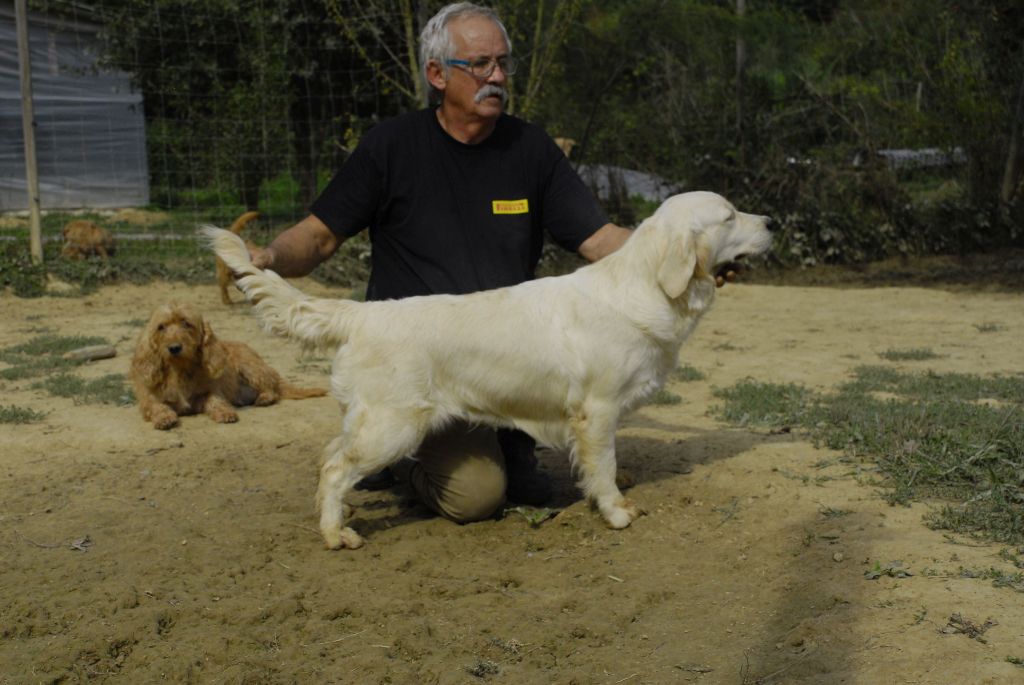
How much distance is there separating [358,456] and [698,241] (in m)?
1.74

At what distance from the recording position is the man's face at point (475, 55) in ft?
16.0

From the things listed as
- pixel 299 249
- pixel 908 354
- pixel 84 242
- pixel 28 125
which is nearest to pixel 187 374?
pixel 299 249

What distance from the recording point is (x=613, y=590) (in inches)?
159

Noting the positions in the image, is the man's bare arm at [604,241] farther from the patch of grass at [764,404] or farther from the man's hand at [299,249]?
the patch of grass at [764,404]

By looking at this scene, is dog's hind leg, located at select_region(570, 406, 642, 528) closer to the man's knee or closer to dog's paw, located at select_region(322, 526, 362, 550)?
the man's knee

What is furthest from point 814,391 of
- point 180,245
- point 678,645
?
point 180,245

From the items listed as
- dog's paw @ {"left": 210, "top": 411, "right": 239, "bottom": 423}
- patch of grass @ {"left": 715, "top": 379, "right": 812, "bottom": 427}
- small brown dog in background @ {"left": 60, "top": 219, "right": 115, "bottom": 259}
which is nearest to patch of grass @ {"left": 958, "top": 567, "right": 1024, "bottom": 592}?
patch of grass @ {"left": 715, "top": 379, "right": 812, "bottom": 427}

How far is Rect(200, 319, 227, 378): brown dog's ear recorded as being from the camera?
7.07m

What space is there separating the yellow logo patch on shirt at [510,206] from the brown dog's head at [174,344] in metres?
2.86

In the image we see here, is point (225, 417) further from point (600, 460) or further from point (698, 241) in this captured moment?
point (698, 241)

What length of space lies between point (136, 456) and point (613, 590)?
3275mm

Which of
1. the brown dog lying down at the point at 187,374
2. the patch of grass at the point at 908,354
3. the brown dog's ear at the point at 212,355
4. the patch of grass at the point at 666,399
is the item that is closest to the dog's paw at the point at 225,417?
the brown dog lying down at the point at 187,374

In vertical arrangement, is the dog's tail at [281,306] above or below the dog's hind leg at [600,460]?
above

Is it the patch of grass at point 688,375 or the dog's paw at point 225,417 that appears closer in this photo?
the dog's paw at point 225,417
